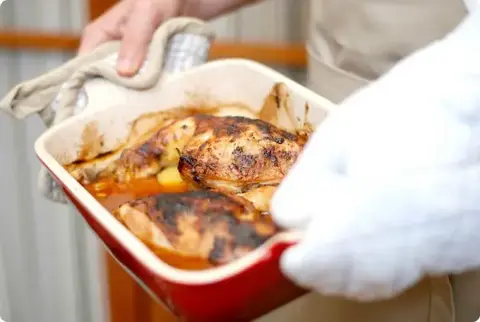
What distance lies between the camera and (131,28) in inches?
23.7

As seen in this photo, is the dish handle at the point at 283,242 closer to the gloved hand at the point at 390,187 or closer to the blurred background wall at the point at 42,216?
the gloved hand at the point at 390,187

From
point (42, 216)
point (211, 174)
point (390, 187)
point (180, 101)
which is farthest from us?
point (42, 216)

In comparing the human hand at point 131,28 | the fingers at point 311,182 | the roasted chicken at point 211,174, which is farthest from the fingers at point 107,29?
the fingers at point 311,182

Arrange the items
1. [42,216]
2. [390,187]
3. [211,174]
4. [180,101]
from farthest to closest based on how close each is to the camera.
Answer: [42,216], [180,101], [211,174], [390,187]

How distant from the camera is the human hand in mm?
585

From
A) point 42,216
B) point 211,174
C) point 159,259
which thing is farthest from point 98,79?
point 42,216

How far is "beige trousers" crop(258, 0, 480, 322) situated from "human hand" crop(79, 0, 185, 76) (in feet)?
0.48

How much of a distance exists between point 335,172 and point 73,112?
0.31 m

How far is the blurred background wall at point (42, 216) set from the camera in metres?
1.00

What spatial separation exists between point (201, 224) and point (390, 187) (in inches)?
4.9

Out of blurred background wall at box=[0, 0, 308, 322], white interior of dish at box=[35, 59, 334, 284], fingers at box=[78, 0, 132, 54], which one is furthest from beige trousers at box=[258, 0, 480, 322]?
blurred background wall at box=[0, 0, 308, 322]

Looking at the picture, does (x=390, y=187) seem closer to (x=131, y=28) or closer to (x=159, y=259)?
(x=159, y=259)

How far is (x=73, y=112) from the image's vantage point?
57 cm

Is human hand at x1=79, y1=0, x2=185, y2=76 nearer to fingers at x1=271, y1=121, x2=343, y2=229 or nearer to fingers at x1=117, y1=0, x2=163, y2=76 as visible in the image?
fingers at x1=117, y1=0, x2=163, y2=76
